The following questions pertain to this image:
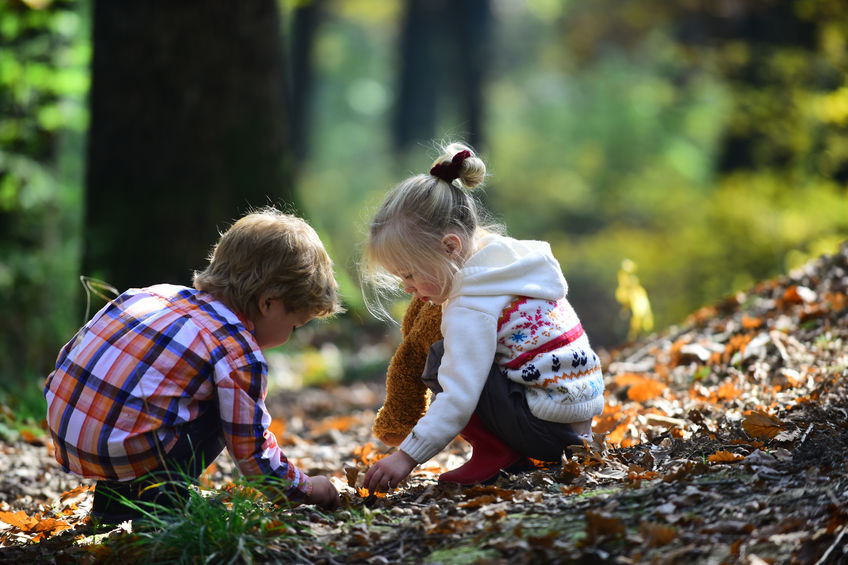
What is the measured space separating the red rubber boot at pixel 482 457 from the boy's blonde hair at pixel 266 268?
0.73m

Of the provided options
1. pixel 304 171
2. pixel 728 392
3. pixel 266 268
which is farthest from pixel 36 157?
pixel 304 171

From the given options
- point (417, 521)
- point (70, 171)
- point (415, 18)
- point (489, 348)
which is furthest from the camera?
point (415, 18)

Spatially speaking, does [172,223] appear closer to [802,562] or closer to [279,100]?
[279,100]

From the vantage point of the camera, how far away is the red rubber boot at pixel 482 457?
2934 mm

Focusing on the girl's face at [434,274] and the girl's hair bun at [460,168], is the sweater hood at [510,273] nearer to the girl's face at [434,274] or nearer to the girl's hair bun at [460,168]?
the girl's face at [434,274]

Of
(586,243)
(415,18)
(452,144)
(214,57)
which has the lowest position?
(586,243)

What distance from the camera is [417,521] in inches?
96.9

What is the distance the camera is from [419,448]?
2791 mm

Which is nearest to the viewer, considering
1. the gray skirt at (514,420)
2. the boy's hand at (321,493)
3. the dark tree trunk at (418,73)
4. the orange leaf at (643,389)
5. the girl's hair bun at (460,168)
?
the boy's hand at (321,493)

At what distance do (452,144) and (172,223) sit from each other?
12.9 feet

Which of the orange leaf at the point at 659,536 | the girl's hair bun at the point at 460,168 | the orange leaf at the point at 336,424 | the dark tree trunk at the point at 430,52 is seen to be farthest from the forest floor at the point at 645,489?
the dark tree trunk at the point at 430,52

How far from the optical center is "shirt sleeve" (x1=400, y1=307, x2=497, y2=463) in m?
2.78

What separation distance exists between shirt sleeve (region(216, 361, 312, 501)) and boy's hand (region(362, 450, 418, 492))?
0.74 ft

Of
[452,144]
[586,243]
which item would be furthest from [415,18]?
[452,144]
